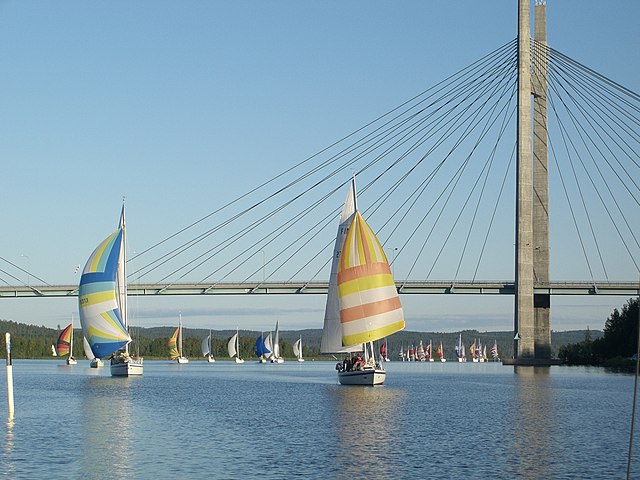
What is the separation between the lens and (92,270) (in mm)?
84625

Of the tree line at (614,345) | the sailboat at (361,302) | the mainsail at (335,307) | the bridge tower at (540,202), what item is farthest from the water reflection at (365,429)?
the tree line at (614,345)

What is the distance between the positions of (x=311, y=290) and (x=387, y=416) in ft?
202

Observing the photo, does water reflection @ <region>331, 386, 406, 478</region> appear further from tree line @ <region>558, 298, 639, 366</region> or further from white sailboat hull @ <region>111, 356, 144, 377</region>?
tree line @ <region>558, 298, 639, 366</region>

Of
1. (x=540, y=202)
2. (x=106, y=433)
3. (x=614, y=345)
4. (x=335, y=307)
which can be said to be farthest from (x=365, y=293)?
(x=614, y=345)

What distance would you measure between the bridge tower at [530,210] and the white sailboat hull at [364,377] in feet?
91.0

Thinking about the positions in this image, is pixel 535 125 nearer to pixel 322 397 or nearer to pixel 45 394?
pixel 322 397

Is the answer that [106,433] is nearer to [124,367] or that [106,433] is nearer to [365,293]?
[365,293]

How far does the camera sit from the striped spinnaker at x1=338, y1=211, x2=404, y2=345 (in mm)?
67688

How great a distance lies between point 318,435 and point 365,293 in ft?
89.3

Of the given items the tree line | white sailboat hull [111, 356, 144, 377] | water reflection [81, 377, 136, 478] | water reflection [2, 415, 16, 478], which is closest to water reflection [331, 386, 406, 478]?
water reflection [81, 377, 136, 478]

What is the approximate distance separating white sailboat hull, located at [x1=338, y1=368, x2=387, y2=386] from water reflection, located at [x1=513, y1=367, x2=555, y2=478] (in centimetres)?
859

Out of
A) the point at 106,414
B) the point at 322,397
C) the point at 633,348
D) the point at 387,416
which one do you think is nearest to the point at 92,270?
the point at 322,397

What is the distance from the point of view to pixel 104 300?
84000mm

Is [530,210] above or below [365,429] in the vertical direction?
above
